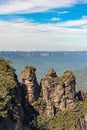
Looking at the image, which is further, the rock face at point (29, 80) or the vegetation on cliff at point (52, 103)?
the rock face at point (29, 80)

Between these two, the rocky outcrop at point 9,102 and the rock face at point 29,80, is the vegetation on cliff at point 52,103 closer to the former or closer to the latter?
the rock face at point 29,80

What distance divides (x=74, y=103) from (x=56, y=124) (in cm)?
994

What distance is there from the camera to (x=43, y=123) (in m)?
107

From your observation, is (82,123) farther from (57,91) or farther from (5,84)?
(5,84)

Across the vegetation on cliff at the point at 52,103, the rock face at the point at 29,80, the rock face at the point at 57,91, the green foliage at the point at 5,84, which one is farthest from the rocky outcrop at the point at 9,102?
the rock face at the point at 57,91

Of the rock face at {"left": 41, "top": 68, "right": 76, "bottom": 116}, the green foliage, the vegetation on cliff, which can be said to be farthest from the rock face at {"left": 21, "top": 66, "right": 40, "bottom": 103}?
the green foliage

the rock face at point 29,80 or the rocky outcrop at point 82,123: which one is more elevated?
the rock face at point 29,80

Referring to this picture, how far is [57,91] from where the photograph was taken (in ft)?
373

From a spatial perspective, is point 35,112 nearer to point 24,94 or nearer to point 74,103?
point 24,94

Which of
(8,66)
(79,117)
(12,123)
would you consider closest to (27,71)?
(8,66)

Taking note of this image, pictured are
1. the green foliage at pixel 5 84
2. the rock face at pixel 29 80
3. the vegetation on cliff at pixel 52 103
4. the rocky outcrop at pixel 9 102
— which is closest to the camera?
the rocky outcrop at pixel 9 102

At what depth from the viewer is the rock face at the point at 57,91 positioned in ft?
368

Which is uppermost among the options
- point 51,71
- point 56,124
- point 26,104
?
point 51,71

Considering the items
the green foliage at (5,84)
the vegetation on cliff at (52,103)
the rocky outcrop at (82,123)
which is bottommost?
the rocky outcrop at (82,123)
